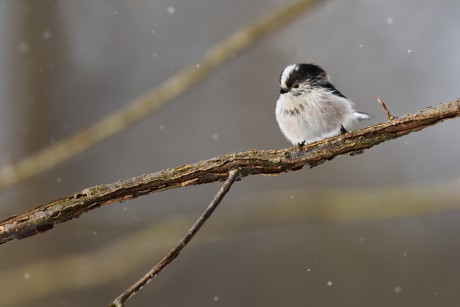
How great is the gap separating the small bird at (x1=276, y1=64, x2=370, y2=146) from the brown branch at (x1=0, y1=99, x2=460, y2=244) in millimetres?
972

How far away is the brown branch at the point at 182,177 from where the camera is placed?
2.10 m

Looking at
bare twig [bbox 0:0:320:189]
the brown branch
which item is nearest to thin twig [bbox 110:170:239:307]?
the brown branch

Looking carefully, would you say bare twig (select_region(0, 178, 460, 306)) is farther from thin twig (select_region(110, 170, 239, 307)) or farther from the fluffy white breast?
thin twig (select_region(110, 170, 239, 307))

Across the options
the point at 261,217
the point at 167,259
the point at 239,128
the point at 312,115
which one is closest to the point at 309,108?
Result: the point at 312,115

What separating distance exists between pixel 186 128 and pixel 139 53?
929 mm

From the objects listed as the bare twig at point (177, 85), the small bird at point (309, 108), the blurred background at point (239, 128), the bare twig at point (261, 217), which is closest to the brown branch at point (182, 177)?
the small bird at point (309, 108)

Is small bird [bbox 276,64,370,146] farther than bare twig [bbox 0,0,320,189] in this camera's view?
No

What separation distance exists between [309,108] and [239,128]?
378cm

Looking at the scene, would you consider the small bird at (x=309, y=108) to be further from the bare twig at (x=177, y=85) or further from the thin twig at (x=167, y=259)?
the thin twig at (x=167, y=259)

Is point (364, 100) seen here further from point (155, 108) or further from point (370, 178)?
point (155, 108)

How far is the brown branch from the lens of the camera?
2.10 m

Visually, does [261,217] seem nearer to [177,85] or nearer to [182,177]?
[177,85]

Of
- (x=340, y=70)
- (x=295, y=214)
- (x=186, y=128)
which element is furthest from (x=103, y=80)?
(x=295, y=214)

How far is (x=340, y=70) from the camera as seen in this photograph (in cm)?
704
